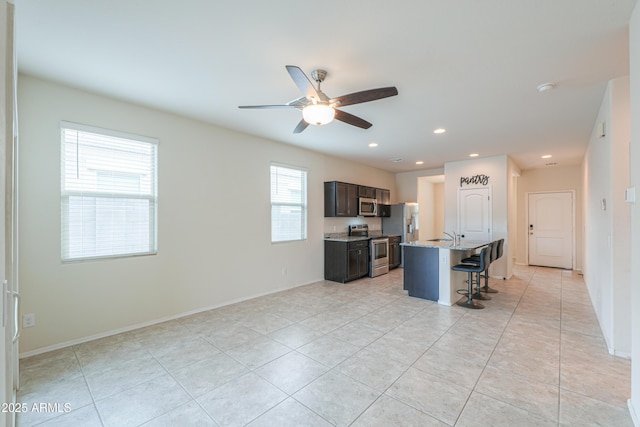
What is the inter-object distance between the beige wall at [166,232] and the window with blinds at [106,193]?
0.09 m

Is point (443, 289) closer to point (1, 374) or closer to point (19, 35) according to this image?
point (1, 374)

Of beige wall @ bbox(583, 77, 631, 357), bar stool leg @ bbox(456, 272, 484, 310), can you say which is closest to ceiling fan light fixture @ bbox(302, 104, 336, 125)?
beige wall @ bbox(583, 77, 631, 357)

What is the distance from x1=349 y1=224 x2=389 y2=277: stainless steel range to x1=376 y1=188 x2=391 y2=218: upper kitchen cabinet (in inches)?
30.5

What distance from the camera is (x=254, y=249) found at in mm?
4727

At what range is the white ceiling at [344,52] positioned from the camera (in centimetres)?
187

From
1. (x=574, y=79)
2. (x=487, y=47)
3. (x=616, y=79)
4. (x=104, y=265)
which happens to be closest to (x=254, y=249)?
(x=104, y=265)

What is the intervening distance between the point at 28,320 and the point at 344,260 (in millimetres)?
4414

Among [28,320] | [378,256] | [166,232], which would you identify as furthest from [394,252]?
[28,320]

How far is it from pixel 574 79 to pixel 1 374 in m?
4.47

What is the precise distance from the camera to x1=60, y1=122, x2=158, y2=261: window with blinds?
300 cm

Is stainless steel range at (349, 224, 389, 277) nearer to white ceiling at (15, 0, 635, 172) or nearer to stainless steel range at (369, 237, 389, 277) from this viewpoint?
stainless steel range at (369, 237, 389, 277)

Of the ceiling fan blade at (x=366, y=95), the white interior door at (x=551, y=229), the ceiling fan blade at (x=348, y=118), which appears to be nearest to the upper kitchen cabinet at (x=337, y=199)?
the ceiling fan blade at (x=348, y=118)

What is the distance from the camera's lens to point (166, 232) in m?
3.69

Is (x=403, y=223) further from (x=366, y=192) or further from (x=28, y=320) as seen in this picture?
(x=28, y=320)
